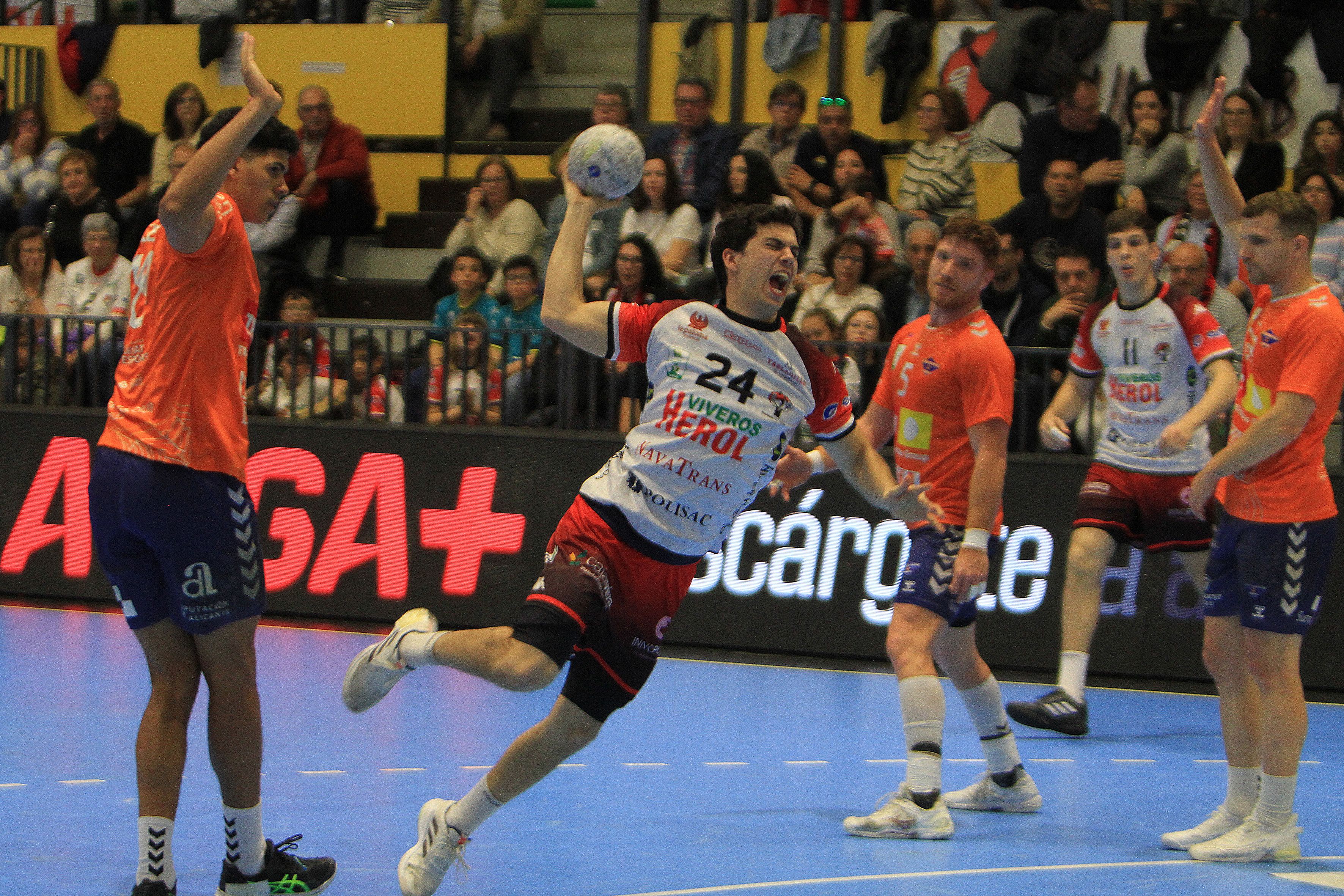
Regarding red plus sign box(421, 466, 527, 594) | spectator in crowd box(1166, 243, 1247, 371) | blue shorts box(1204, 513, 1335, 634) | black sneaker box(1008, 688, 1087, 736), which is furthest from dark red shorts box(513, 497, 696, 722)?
red plus sign box(421, 466, 527, 594)

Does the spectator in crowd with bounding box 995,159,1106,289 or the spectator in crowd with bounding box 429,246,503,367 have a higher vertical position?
the spectator in crowd with bounding box 995,159,1106,289

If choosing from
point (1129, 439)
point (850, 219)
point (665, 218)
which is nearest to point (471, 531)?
point (665, 218)

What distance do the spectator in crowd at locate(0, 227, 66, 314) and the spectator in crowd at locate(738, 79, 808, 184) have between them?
5.20m

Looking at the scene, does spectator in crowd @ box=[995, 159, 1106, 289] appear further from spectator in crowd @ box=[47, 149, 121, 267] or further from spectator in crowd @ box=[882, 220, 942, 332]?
spectator in crowd @ box=[47, 149, 121, 267]

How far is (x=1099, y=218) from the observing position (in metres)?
10.2

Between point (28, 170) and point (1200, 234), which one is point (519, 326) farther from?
point (28, 170)

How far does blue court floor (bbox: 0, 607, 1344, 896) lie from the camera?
4758mm

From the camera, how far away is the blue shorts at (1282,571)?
16.5 feet

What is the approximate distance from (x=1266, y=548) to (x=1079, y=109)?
6133 mm

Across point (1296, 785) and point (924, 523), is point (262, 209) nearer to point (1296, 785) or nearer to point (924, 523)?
point (924, 523)

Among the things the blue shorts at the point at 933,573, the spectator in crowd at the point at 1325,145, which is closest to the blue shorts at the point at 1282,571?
the blue shorts at the point at 933,573

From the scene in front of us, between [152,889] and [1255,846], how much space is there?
346 centimetres

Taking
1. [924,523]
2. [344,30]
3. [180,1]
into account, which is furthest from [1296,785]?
[180,1]

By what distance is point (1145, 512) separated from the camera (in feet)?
24.3
